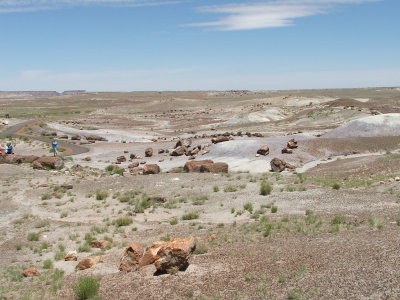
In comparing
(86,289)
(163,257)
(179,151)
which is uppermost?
(163,257)

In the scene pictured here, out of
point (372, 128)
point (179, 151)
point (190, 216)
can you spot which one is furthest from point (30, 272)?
point (372, 128)

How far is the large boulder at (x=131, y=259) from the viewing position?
14.8 m

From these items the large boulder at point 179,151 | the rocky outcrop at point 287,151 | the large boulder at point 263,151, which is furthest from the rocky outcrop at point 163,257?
the large boulder at point 179,151

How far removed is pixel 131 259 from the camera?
49.3 feet

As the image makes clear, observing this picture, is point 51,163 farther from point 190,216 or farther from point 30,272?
point 30,272

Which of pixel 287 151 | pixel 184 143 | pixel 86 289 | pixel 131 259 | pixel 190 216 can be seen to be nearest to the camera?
pixel 86 289

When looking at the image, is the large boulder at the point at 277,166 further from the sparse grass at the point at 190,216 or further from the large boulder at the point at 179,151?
the sparse grass at the point at 190,216

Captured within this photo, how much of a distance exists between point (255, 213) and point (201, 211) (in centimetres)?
312

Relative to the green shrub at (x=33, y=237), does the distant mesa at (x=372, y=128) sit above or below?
above

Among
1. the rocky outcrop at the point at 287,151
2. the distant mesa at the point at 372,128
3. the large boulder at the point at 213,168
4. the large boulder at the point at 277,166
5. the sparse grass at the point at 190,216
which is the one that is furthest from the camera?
the distant mesa at the point at 372,128

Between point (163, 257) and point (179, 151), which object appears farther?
point (179, 151)

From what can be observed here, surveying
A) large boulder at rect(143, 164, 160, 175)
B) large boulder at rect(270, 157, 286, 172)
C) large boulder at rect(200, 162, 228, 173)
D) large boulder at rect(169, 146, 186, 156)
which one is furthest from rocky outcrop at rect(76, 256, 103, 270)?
large boulder at rect(169, 146, 186, 156)

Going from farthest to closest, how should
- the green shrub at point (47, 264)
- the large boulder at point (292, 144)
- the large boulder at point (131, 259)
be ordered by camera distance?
1. the large boulder at point (292, 144)
2. the green shrub at point (47, 264)
3. the large boulder at point (131, 259)

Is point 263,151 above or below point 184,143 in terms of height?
above
